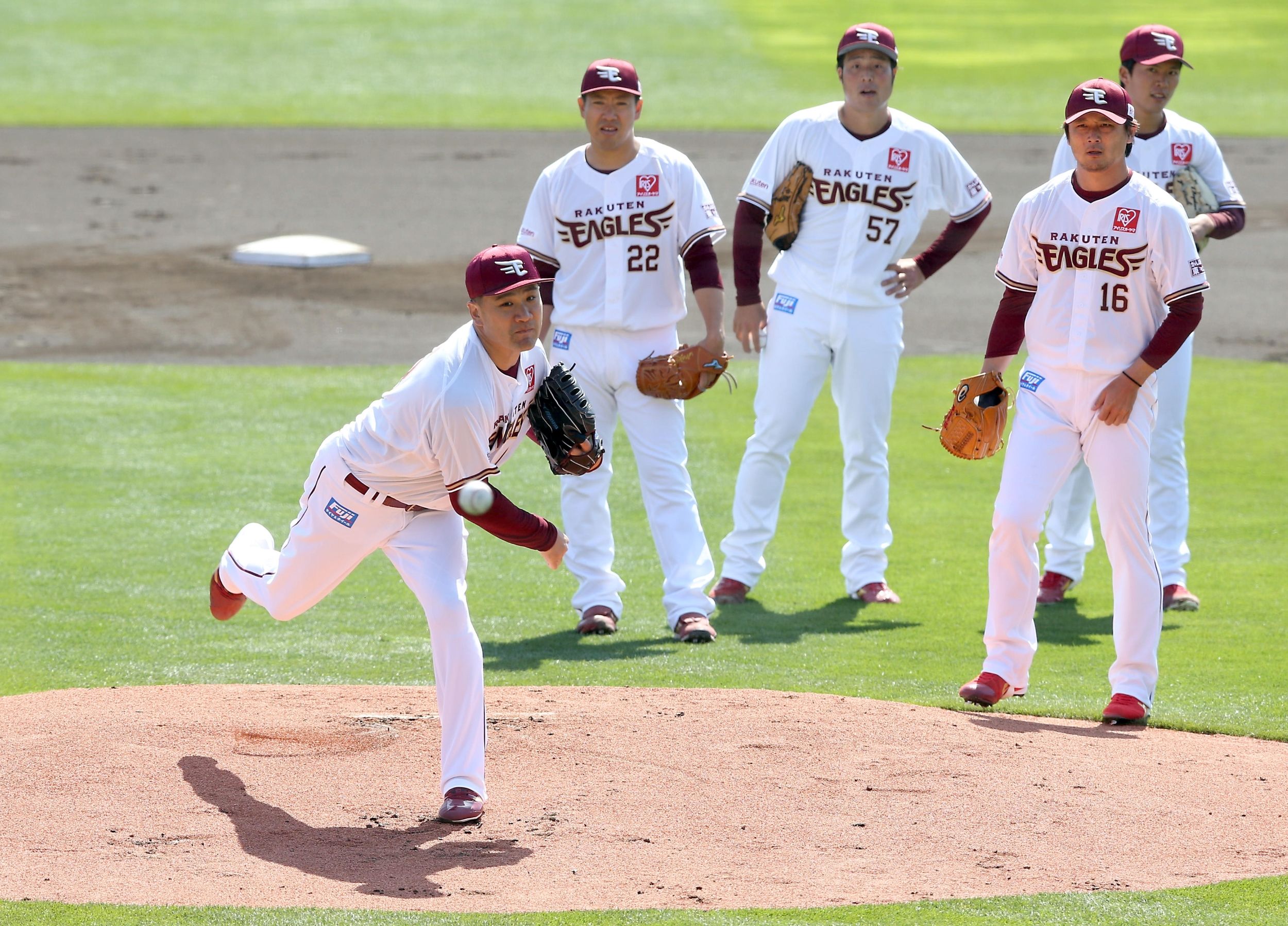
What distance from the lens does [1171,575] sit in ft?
25.3

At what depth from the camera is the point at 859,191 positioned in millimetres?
7723

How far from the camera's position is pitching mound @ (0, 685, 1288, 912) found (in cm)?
458

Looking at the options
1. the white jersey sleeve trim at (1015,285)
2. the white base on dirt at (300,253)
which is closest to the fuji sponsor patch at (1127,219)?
the white jersey sleeve trim at (1015,285)

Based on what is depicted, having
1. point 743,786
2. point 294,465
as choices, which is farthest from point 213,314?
point 743,786

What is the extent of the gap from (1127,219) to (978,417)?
920mm

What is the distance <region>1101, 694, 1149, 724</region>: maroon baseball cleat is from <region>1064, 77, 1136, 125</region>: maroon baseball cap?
6.74 ft

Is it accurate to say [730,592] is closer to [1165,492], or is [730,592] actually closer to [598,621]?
[598,621]

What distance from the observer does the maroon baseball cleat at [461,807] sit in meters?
5.02

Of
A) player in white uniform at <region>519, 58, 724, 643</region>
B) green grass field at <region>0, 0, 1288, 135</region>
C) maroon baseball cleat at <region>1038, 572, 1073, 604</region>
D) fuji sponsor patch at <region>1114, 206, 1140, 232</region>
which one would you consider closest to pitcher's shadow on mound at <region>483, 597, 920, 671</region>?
player in white uniform at <region>519, 58, 724, 643</region>

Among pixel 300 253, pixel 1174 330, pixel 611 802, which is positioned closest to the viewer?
pixel 611 802

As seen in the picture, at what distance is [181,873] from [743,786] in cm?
176

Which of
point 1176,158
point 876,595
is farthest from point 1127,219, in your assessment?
point 876,595

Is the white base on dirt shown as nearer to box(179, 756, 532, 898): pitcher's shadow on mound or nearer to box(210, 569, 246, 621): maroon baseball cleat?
box(210, 569, 246, 621): maroon baseball cleat

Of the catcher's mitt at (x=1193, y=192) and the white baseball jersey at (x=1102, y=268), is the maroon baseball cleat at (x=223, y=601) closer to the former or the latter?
the white baseball jersey at (x=1102, y=268)
